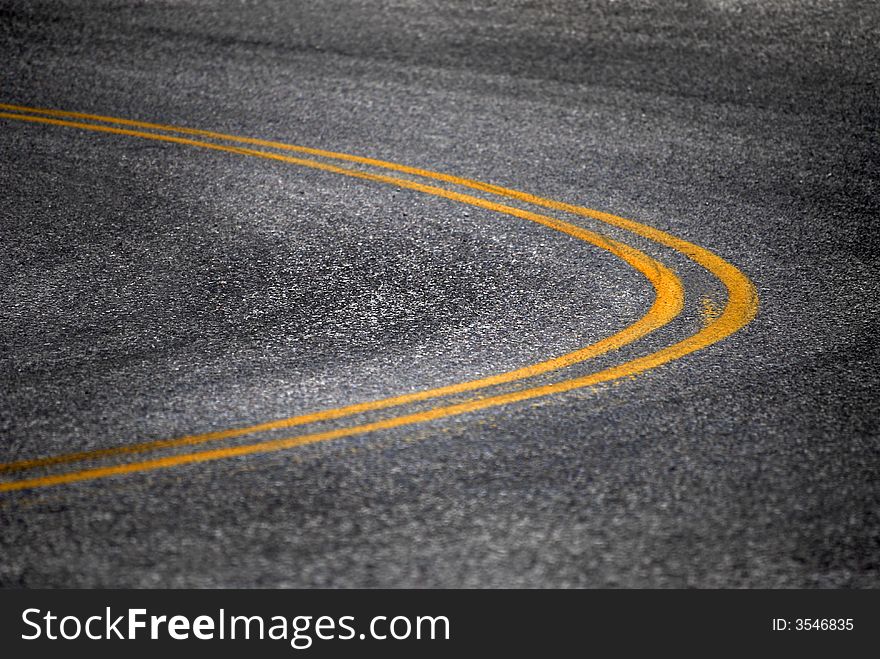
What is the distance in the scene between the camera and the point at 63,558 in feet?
14.8

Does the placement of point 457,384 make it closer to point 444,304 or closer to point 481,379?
point 481,379

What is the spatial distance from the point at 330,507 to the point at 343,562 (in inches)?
16.8

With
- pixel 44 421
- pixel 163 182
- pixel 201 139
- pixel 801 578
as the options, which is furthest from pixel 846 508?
pixel 201 139

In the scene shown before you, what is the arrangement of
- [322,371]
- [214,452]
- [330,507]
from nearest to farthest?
[330,507] → [214,452] → [322,371]

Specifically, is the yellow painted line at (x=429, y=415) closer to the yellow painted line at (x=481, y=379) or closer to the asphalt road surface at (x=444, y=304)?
the asphalt road surface at (x=444, y=304)

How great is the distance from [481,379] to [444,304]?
3.45ft

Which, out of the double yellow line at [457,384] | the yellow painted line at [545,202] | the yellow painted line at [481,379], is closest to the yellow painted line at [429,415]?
the double yellow line at [457,384]

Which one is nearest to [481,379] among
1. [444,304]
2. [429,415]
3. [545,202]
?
[429,415]

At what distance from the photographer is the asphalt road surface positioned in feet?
15.5

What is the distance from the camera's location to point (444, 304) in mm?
7020

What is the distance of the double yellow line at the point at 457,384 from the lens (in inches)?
208
